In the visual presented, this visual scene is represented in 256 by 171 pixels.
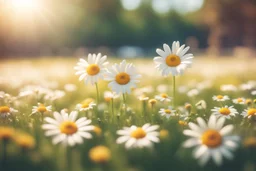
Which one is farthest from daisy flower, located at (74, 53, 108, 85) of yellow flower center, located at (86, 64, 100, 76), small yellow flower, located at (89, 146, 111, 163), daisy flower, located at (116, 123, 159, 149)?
small yellow flower, located at (89, 146, 111, 163)

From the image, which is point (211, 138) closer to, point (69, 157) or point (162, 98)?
point (69, 157)

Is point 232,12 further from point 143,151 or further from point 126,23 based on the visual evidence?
point 143,151

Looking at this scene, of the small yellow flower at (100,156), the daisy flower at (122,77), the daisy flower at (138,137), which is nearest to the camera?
the small yellow flower at (100,156)

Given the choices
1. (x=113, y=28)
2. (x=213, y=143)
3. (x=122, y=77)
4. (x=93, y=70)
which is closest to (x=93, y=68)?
(x=93, y=70)

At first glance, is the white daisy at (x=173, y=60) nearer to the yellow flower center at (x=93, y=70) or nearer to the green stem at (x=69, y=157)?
the yellow flower center at (x=93, y=70)

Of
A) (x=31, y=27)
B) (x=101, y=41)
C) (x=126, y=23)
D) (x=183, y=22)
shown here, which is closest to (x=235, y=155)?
(x=31, y=27)

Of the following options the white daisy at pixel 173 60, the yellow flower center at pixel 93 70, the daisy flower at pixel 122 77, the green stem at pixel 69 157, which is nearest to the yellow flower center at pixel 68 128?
the green stem at pixel 69 157
